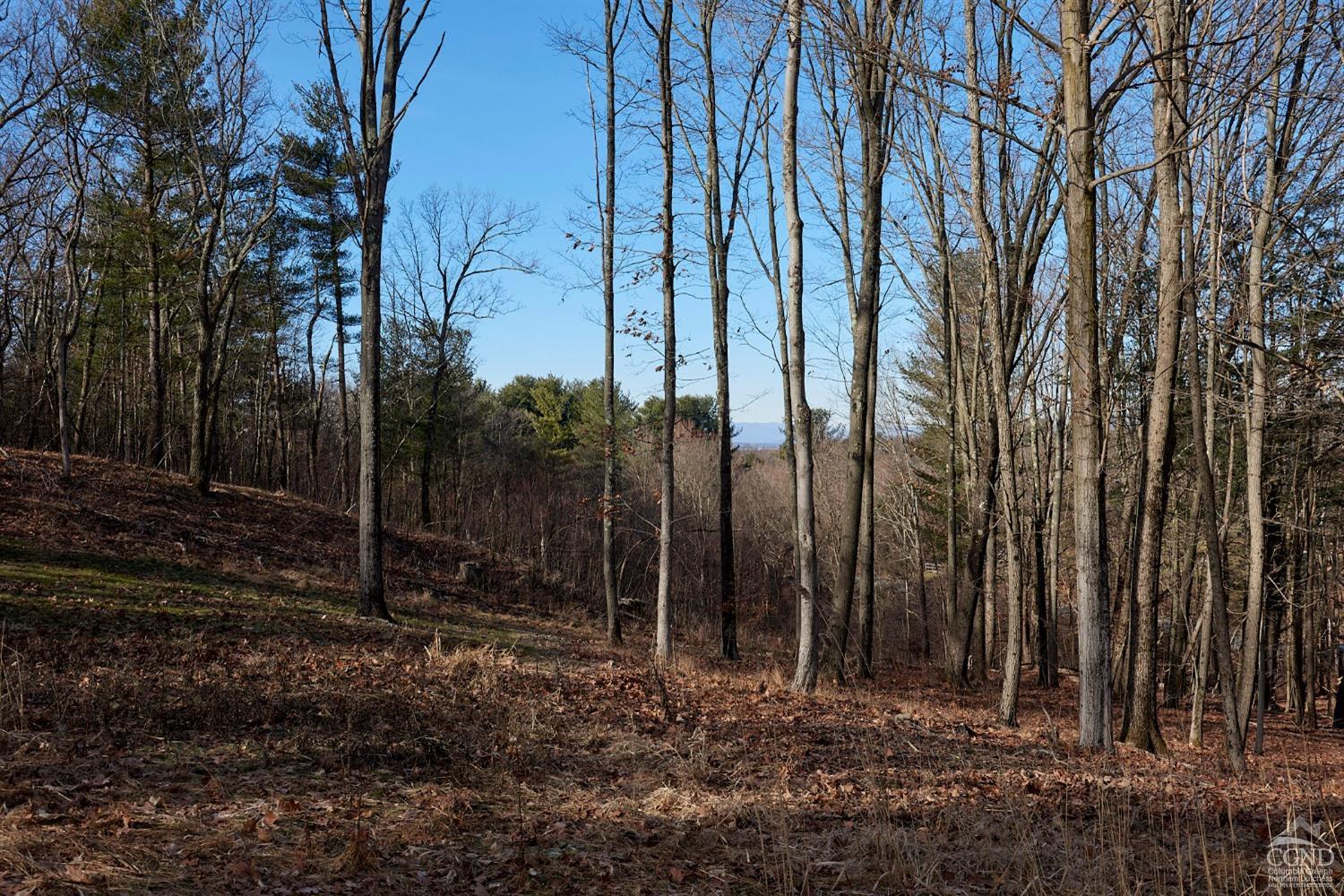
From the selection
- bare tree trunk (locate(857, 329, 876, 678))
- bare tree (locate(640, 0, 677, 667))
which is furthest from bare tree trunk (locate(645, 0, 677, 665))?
bare tree trunk (locate(857, 329, 876, 678))

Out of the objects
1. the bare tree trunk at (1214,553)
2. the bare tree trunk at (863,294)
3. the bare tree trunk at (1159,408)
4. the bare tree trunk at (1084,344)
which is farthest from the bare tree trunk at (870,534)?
the bare tree trunk at (1084,344)

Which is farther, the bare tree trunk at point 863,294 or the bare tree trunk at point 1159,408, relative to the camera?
the bare tree trunk at point 863,294

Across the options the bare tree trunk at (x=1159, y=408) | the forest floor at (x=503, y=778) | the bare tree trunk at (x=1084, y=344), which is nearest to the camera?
the forest floor at (x=503, y=778)

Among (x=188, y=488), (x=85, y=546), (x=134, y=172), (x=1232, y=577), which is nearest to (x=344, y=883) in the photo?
(x=85, y=546)

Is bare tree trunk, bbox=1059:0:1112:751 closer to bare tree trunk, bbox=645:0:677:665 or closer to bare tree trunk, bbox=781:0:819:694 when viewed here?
bare tree trunk, bbox=781:0:819:694

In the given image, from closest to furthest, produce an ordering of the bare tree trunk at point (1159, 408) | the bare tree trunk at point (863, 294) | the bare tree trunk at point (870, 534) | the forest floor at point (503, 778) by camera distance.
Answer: the forest floor at point (503, 778) < the bare tree trunk at point (1159, 408) < the bare tree trunk at point (863, 294) < the bare tree trunk at point (870, 534)

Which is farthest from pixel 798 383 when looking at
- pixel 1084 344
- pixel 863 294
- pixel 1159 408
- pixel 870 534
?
pixel 870 534

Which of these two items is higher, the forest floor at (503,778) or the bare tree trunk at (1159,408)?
the bare tree trunk at (1159,408)

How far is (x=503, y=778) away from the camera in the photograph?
18.0 ft

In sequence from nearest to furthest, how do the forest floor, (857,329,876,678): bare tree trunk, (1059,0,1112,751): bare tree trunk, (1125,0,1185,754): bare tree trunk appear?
the forest floor → (1059,0,1112,751): bare tree trunk → (1125,0,1185,754): bare tree trunk → (857,329,876,678): bare tree trunk

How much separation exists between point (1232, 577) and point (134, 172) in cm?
2829

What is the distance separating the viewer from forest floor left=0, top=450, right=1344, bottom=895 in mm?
4121

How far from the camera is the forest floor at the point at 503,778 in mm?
4121

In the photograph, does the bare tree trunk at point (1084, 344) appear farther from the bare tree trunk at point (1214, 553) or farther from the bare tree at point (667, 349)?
the bare tree at point (667, 349)
